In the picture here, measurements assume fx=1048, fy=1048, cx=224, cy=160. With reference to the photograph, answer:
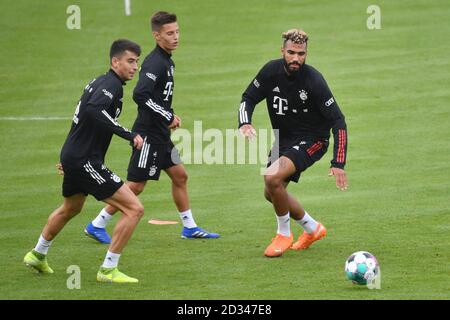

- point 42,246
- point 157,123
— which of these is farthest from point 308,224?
point 42,246

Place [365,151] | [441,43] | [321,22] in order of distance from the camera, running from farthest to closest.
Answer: [321,22], [441,43], [365,151]

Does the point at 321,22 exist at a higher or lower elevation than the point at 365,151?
higher

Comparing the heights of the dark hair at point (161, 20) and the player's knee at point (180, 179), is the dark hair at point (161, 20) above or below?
above

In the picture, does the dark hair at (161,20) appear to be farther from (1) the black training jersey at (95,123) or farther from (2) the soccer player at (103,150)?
(1) the black training jersey at (95,123)

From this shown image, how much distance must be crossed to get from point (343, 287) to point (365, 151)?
827cm

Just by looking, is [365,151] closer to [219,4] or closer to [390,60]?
[390,60]

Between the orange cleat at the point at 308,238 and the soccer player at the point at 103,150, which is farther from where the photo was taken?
the orange cleat at the point at 308,238

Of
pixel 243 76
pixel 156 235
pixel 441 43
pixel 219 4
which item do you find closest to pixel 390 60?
pixel 441 43

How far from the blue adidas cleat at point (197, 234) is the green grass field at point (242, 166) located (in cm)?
19

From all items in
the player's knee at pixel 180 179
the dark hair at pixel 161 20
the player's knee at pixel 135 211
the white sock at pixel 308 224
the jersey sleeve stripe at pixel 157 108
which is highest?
the dark hair at pixel 161 20

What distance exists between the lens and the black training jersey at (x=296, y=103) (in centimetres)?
1227

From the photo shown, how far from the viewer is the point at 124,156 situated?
18938 mm

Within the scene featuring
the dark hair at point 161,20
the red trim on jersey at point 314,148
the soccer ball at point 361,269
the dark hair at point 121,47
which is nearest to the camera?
the soccer ball at point 361,269

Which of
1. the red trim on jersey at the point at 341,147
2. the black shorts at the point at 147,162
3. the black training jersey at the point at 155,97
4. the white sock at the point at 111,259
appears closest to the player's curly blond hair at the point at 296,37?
the red trim on jersey at the point at 341,147
